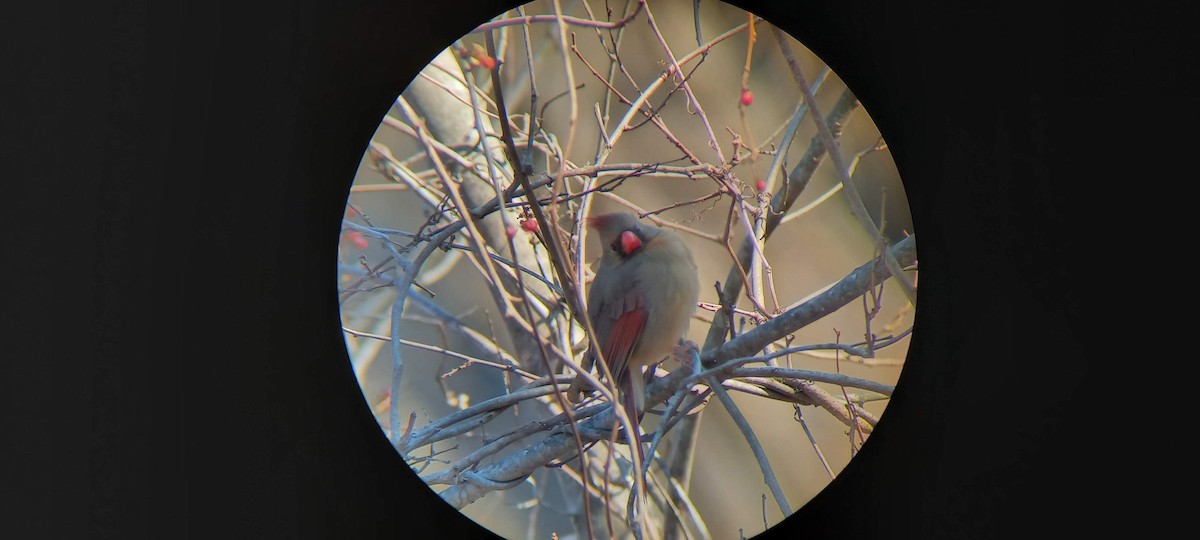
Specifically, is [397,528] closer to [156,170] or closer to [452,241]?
[452,241]

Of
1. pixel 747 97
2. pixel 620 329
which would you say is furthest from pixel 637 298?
pixel 747 97

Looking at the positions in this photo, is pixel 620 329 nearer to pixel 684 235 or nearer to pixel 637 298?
pixel 637 298

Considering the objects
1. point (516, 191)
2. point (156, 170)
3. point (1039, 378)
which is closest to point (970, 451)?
point (1039, 378)

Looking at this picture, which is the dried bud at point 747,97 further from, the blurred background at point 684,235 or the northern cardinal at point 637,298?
the northern cardinal at point 637,298

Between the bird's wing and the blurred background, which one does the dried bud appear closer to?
the blurred background

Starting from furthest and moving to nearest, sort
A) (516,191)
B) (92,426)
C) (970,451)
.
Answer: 1. (970,451)
2. (92,426)
3. (516,191)

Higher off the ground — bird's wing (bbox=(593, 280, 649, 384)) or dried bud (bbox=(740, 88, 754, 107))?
dried bud (bbox=(740, 88, 754, 107))

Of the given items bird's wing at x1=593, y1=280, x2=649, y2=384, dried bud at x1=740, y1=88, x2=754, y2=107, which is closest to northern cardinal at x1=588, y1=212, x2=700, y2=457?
bird's wing at x1=593, y1=280, x2=649, y2=384
